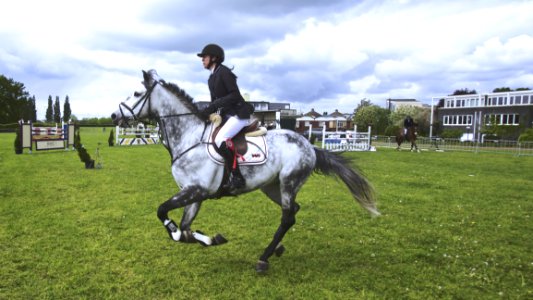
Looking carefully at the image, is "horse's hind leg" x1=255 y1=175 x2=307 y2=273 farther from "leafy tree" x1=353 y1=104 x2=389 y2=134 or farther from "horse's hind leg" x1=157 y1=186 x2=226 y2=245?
"leafy tree" x1=353 y1=104 x2=389 y2=134

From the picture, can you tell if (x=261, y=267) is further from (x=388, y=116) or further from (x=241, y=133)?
(x=388, y=116)

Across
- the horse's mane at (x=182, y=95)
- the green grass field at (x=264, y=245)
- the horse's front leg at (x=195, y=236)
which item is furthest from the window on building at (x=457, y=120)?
the horse's front leg at (x=195, y=236)

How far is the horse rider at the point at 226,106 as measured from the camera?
196 inches

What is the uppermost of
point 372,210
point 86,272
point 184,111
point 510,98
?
point 510,98

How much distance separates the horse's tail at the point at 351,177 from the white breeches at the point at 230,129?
4.73 ft

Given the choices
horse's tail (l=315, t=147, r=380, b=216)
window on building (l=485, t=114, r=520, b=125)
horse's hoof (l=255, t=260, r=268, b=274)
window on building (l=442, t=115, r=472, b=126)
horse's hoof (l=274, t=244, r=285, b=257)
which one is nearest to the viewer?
horse's hoof (l=255, t=260, r=268, b=274)

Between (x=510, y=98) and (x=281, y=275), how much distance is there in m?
70.6

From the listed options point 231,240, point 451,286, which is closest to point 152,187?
point 231,240

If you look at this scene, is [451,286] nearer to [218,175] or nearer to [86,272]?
[218,175]

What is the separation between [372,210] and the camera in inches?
225

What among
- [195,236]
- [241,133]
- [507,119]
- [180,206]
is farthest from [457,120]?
[180,206]

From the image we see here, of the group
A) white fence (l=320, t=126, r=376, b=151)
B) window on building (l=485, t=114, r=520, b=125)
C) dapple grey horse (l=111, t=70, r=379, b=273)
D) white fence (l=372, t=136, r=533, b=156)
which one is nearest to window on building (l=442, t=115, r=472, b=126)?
window on building (l=485, t=114, r=520, b=125)

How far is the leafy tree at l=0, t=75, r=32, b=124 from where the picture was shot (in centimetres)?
7275

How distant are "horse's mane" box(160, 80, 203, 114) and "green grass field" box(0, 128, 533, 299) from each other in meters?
2.32
